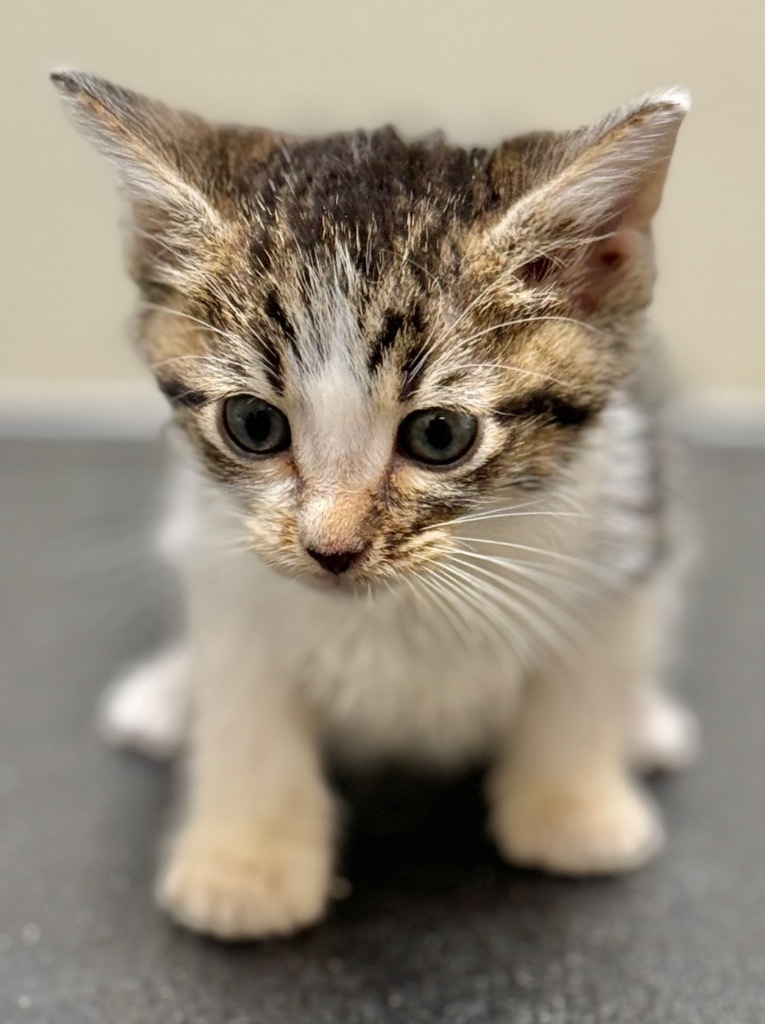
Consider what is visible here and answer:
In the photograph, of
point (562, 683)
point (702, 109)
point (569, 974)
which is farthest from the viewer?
point (702, 109)

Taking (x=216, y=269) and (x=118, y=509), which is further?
(x=118, y=509)

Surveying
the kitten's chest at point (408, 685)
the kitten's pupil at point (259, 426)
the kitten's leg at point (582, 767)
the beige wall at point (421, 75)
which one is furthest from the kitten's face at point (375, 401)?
the beige wall at point (421, 75)

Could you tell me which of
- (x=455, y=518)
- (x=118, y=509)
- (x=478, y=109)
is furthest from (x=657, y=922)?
(x=478, y=109)

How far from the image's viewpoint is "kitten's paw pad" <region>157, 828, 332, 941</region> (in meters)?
→ 0.94

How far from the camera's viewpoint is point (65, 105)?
75 centimetres

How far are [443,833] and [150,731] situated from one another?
1.03ft

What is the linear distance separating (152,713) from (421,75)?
0.98 m

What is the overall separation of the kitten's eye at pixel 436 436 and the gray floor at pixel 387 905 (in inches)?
16.6

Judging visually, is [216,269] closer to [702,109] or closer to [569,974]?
[569,974]

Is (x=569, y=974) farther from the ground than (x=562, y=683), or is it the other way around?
(x=562, y=683)

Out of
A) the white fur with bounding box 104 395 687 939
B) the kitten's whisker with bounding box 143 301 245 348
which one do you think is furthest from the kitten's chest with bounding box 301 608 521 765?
the kitten's whisker with bounding box 143 301 245 348

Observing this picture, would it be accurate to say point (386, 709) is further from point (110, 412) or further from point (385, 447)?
point (110, 412)

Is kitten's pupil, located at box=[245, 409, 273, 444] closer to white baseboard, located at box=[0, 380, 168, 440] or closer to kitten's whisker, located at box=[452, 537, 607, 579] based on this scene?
kitten's whisker, located at box=[452, 537, 607, 579]

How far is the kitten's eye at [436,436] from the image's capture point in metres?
0.75
